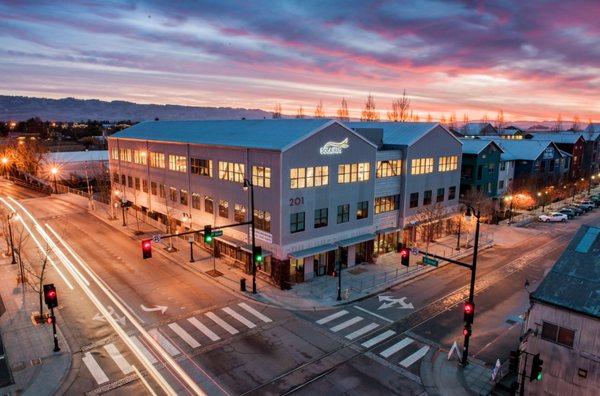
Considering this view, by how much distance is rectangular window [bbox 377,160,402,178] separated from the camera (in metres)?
40.3

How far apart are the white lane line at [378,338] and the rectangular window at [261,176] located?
45.7 feet

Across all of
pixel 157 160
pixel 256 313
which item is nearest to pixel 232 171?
pixel 256 313

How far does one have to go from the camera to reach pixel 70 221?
52281mm

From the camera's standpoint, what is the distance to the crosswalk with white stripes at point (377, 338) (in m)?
22.6

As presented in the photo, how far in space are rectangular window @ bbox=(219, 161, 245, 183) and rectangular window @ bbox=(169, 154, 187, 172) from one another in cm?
706

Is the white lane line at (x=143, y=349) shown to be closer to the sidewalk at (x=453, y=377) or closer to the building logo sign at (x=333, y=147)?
the sidewalk at (x=453, y=377)

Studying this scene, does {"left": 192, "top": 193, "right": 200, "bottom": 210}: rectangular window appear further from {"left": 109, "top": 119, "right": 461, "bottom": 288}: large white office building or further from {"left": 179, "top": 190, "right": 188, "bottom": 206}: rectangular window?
{"left": 179, "top": 190, "right": 188, "bottom": 206}: rectangular window

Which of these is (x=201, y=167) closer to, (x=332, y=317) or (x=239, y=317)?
(x=239, y=317)

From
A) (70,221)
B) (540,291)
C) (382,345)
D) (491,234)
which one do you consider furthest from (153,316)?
(491,234)

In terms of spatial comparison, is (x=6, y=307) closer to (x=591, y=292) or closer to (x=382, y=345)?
(x=382, y=345)

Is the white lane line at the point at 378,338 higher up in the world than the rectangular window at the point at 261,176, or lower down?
lower down

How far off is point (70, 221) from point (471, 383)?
164 feet

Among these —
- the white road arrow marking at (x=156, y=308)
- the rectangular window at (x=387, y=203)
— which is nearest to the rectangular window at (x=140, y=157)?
the white road arrow marking at (x=156, y=308)

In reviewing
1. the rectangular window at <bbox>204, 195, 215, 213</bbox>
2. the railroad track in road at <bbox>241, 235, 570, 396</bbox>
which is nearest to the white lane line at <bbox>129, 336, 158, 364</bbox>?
the railroad track in road at <bbox>241, 235, 570, 396</bbox>
